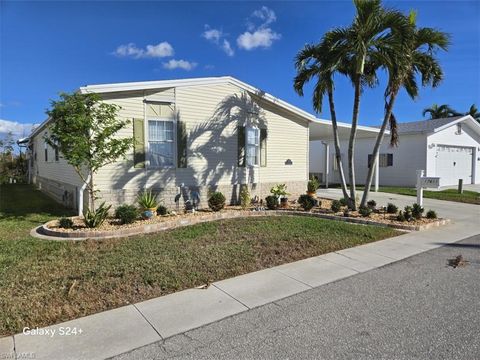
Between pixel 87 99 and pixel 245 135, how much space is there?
Result: 511 cm

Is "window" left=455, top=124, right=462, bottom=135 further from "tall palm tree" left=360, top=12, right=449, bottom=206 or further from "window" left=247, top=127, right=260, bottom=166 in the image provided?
"window" left=247, top=127, right=260, bottom=166

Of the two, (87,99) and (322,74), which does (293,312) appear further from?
(322,74)

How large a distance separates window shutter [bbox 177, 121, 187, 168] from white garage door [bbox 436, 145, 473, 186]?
1693 cm

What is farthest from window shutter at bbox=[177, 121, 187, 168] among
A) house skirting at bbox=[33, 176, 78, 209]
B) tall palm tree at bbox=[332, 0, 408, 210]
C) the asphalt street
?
the asphalt street

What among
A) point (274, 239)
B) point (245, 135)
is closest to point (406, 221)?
point (274, 239)

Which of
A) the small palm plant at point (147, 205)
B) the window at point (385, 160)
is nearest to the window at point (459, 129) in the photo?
the window at point (385, 160)

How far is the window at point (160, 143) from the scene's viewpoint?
9188 mm

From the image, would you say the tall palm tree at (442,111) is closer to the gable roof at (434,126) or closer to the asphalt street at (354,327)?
the gable roof at (434,126)

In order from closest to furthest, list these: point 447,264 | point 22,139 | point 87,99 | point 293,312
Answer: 1. point 293,312
2. point 447,264
3. point 87,99
4. point 22,139

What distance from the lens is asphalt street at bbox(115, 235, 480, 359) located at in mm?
2834

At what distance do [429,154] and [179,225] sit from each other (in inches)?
670

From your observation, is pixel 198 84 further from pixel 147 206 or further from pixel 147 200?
pixel 147 206

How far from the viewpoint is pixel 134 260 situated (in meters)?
5.08

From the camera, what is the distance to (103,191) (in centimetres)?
850
